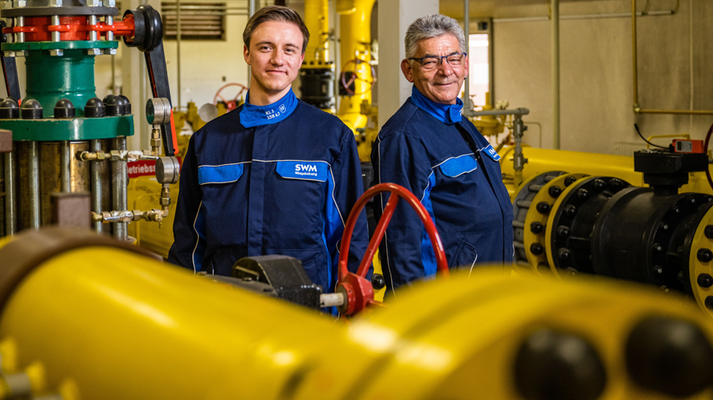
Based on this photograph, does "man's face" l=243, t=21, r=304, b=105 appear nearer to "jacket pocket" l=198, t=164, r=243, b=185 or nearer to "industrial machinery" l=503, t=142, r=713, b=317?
"jacket pocket" l=198, t=164, r=243, b=185

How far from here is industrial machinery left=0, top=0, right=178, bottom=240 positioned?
1.25m

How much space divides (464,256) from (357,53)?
4073mm

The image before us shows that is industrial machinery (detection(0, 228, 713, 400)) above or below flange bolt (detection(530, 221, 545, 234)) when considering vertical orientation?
above

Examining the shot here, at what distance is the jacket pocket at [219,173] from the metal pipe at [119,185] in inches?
6.0

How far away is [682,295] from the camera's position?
6.84 feet

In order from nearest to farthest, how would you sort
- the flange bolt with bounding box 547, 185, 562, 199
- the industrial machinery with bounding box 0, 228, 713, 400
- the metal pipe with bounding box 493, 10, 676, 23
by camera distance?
the industrial machinery with bounding box 0, 228, 713, 400, the flange bolt with bounding box 547, 185, 562, 199, the metal pipe with bounding box 493, 10, 676, 23

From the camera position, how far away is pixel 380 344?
35 cm

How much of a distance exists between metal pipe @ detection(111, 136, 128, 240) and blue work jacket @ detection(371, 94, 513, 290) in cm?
49

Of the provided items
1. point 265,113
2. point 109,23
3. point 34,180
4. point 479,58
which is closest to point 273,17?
point 265,113

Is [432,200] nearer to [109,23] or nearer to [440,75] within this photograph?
[440,75]

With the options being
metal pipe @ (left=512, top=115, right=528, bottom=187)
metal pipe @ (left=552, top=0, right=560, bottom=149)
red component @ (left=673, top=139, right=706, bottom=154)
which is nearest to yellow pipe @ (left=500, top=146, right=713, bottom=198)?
metal pipe @ (left=512, top=115, right=528, bottom=187)

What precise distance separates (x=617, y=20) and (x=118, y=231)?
15.4ft

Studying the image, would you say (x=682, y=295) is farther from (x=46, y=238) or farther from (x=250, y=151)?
(x=46, y=238)

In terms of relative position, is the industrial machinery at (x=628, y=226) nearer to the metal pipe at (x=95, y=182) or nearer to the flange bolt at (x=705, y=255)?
the flange bolt at (x=705, y=255)
